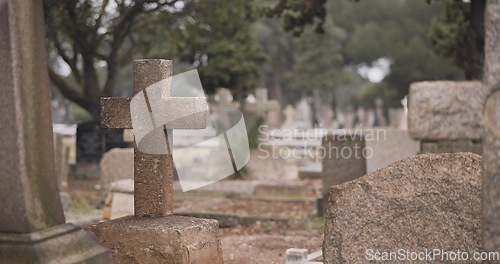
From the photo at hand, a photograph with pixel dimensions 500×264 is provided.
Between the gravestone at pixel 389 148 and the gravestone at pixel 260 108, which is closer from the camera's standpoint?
the gravestone at pixel 389 148

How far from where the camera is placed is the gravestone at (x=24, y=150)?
3.81m

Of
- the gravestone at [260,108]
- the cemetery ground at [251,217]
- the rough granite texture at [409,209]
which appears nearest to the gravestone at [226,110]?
the gravestone at [260,108]

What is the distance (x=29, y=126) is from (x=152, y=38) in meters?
14.3

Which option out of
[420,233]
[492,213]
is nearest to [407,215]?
[420,233]

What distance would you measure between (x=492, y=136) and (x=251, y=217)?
6880 mm

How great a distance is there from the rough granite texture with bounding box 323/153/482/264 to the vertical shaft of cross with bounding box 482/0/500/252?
0.84 m

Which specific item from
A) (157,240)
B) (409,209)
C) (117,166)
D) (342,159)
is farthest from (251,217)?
(409,209)

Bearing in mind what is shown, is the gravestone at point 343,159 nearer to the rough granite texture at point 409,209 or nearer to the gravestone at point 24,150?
the rough granite texture at point 409,209

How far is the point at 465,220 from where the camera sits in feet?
14.0

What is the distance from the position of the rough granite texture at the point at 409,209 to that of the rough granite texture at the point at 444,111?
18.8 feet

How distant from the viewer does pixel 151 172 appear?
18.2ft

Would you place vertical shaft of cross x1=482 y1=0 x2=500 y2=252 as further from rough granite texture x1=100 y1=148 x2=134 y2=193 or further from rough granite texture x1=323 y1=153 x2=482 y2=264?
rough granite texture x1=100 y1=148 x2=134 y2=193

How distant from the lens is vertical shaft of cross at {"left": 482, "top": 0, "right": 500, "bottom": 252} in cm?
328

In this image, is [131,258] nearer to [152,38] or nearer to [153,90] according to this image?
[153,90]
